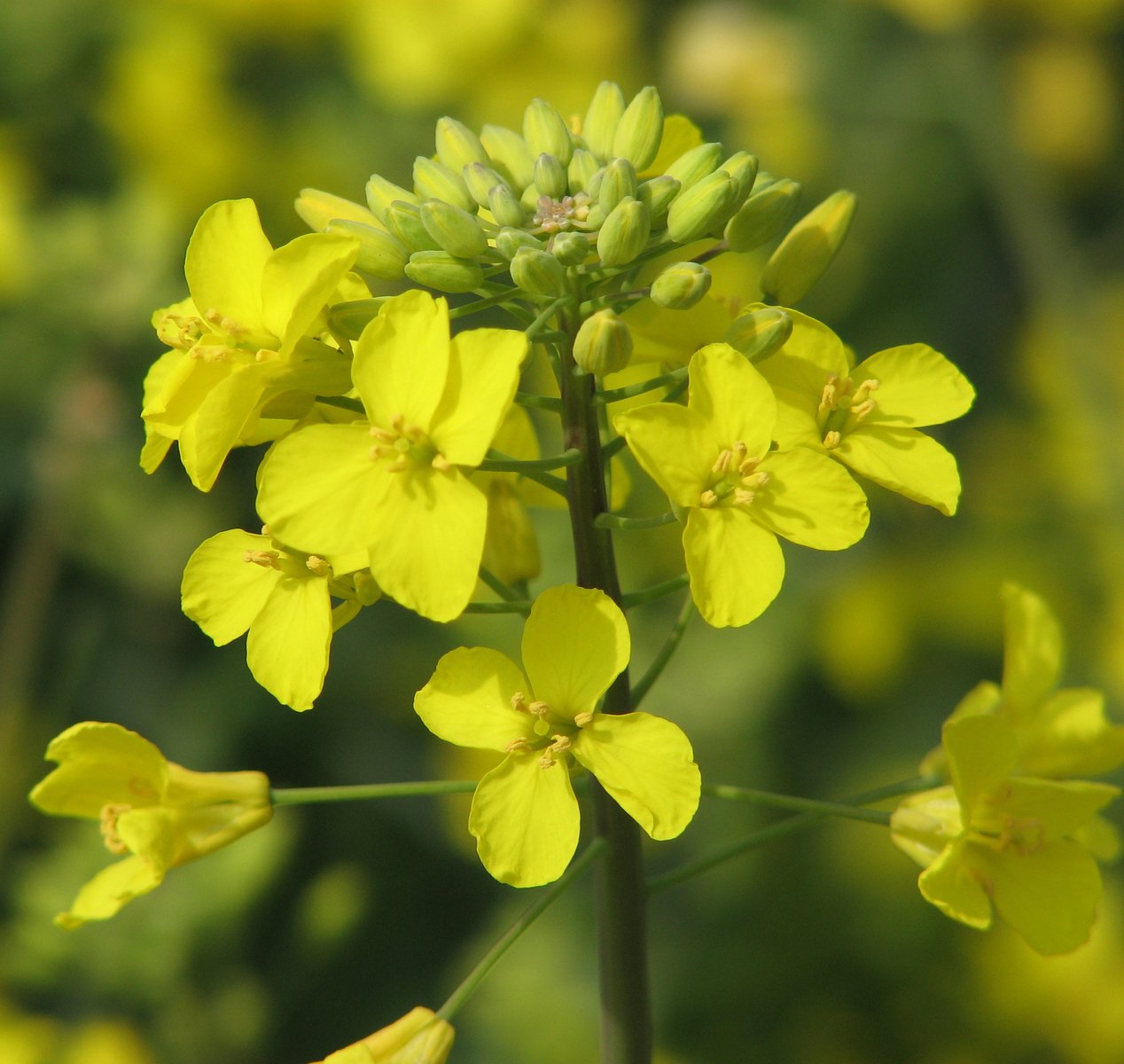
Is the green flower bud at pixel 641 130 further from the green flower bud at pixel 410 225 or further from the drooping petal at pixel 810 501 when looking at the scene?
the drooping petal at pixel 810 501

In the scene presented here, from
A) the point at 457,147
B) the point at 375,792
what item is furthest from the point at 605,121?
the point at 375,792

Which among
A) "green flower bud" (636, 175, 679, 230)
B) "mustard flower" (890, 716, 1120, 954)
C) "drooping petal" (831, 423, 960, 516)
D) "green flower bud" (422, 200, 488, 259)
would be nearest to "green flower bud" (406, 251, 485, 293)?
"green flower bud" (422, 200, 488, 259)

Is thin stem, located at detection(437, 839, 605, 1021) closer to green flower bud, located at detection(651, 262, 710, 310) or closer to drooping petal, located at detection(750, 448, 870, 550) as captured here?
drooping petal, located at detection(750, 448, 870, 550)

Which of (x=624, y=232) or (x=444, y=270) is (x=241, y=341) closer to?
(x=444, y=270)

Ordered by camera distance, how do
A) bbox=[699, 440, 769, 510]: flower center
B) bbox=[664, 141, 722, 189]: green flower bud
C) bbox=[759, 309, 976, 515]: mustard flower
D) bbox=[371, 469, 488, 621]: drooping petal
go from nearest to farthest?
bbox=[371, 469, 488, 621]: drooping petal < bbox=[699, 440, 769, 510]: flower center < bbox=[759, 309, 976, 515]: mustard flower < bbox=[664, 141, 722, 189]: green flower bud

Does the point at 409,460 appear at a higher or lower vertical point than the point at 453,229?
lower

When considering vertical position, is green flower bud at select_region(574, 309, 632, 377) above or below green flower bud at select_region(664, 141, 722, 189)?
below

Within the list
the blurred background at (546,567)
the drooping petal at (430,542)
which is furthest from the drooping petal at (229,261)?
the blurred background at (546,567)
